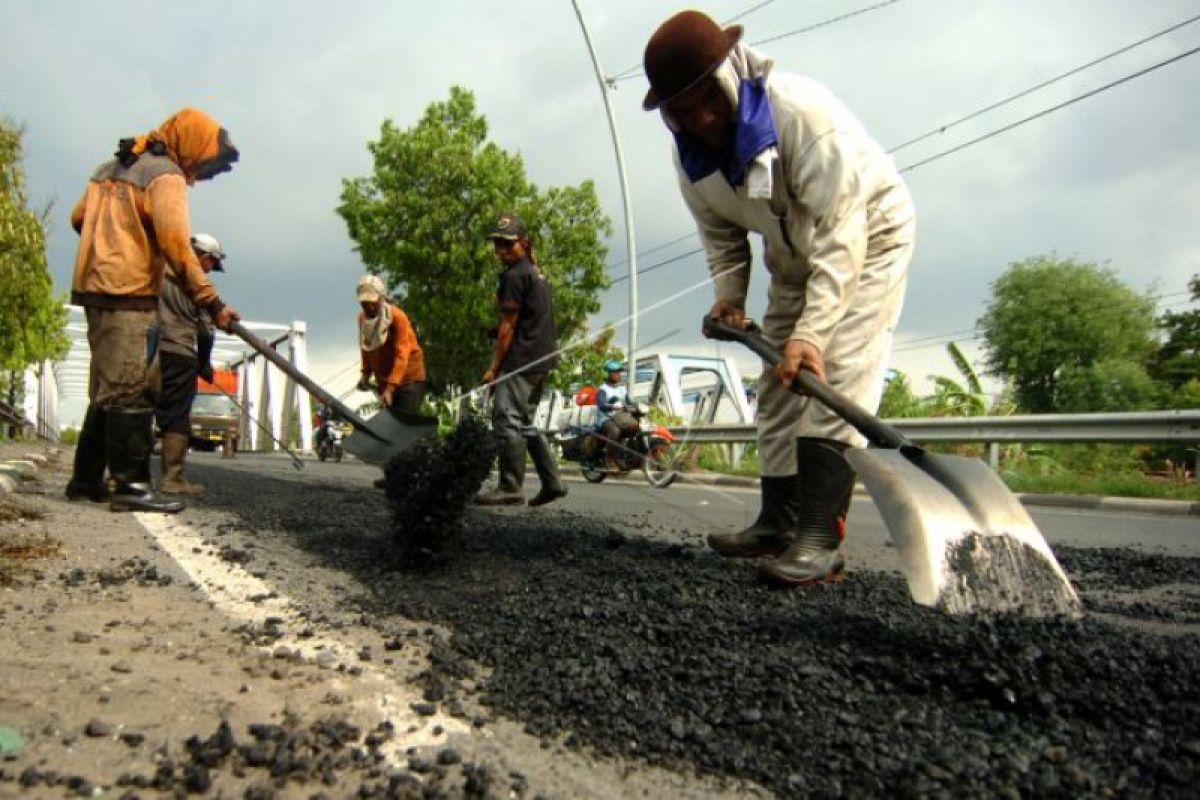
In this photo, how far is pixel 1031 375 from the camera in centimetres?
4981

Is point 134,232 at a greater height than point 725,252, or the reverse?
point 134,232

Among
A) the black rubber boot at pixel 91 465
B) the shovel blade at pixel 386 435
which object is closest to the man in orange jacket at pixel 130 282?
the black rubber boot at pixel 91 465

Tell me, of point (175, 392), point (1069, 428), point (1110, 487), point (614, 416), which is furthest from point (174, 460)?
point (1110, 487)

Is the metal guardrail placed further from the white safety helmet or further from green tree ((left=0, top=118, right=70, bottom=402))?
green tree ((left=0, top=118, right=70, bottom=402))

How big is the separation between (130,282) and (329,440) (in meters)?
18.2

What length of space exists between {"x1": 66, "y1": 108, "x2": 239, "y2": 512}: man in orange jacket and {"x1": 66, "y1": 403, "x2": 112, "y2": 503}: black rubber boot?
17 centimetres

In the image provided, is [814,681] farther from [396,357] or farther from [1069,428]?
[1069,428]

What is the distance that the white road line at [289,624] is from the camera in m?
1.75

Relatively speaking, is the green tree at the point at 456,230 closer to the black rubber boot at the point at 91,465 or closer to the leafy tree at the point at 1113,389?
the black rubber boot at the point at 91,465

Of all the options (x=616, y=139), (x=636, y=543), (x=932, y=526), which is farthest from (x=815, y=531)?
(x=616, y=139)

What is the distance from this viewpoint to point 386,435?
5086mm

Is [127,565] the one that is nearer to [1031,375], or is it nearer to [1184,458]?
[1184,458]

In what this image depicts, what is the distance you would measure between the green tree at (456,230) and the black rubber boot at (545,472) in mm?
15849

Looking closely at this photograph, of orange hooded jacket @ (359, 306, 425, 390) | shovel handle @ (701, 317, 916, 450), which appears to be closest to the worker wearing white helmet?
orange hooded jacket @ (359, 306, 425, 390)
